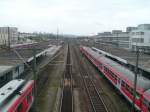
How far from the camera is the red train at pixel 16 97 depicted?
12602 millimetres

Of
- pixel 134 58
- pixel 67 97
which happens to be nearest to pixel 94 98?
pixel 67 97

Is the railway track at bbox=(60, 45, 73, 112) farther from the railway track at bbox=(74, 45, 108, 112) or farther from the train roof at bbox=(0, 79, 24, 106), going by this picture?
the train roof at bbox=(0, 79, 24, 106)

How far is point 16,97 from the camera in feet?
46.6

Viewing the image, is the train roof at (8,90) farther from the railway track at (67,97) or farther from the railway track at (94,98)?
the railway track at (94,98)

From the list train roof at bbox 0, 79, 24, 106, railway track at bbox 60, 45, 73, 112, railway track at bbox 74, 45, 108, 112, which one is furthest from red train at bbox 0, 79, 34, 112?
railway track at bbox 74, 45, 108, 112

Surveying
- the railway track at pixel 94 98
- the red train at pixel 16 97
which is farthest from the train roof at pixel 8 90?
the railway track at pixel 94 98

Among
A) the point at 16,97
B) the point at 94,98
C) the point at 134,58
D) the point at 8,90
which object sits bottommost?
the point at 94,98

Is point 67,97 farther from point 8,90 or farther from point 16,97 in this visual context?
point 16,97

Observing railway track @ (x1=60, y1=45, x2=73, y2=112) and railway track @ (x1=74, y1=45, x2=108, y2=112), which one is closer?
railway track @ (x1=60, y1=45, x2=73, y2=112)

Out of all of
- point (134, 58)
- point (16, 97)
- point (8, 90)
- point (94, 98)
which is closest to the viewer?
point (16, 97)

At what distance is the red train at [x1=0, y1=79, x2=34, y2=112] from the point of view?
41.3 feet

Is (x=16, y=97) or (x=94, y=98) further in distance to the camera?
(x=94, y=98)

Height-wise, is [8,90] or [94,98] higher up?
[8,90]

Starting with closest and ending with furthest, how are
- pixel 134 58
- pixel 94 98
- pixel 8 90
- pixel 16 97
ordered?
pixel 16 97
pixel 8 90
pixel 94 98
pixel 134 58
